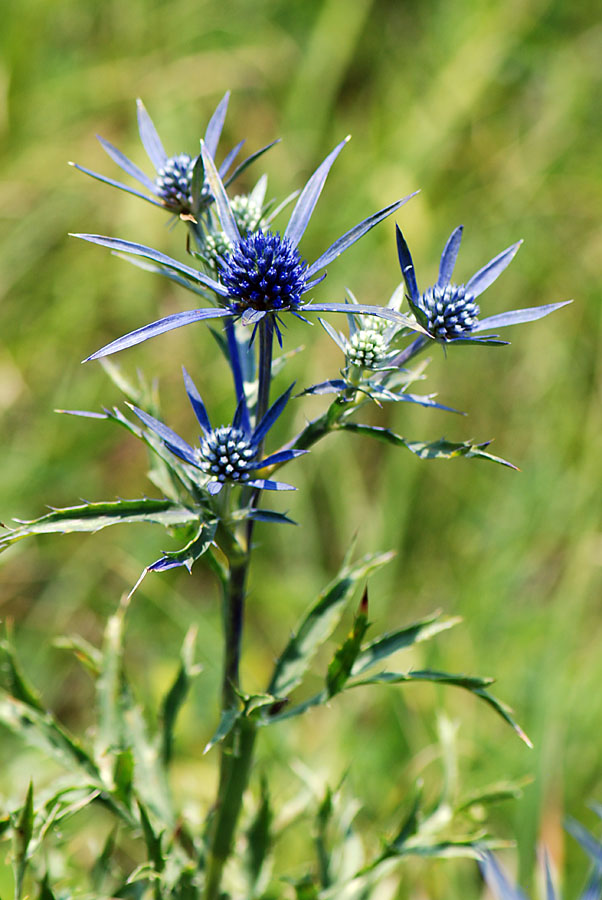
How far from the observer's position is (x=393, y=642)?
3.83ft

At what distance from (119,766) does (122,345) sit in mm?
713

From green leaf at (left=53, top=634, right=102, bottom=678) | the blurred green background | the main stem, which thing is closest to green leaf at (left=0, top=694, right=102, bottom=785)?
green leaf at (left=53, top=634, right=102, bottom=678)

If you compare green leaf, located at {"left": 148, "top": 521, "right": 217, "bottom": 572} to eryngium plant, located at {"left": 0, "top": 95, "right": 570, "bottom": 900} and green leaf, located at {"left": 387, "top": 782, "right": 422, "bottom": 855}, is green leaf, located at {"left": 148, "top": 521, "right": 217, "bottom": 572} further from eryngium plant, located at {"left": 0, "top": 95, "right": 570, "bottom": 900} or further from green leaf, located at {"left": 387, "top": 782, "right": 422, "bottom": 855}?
green leaf, located at {"left": 387, "top": 782, "right": 422, "bottom": 855}

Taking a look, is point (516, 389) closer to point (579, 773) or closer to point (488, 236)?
point (488, 236)

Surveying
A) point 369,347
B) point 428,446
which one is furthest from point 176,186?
point 428,446

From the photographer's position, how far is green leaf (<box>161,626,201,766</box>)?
135cm

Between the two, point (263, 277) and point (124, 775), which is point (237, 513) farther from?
point (124, 775)

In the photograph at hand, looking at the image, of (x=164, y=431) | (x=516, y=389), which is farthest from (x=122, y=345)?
(x=516, y=389)

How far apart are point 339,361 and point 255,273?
1.92m

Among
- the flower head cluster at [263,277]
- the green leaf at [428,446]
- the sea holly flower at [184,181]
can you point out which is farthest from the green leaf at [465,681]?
the sea holly flower at [184,181]

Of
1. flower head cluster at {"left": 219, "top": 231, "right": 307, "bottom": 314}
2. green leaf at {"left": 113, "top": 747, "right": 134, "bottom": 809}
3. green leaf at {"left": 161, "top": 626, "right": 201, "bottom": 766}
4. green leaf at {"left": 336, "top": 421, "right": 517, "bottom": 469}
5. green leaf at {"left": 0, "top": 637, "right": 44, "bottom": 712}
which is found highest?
flower head cluster at {"left": 219, "top": 231, "right": 307, "bottom": 314}

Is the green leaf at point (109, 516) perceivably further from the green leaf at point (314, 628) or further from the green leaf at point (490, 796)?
the green leaf at point (490, 796)

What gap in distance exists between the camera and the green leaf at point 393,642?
3.79 ft

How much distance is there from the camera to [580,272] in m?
3.12
